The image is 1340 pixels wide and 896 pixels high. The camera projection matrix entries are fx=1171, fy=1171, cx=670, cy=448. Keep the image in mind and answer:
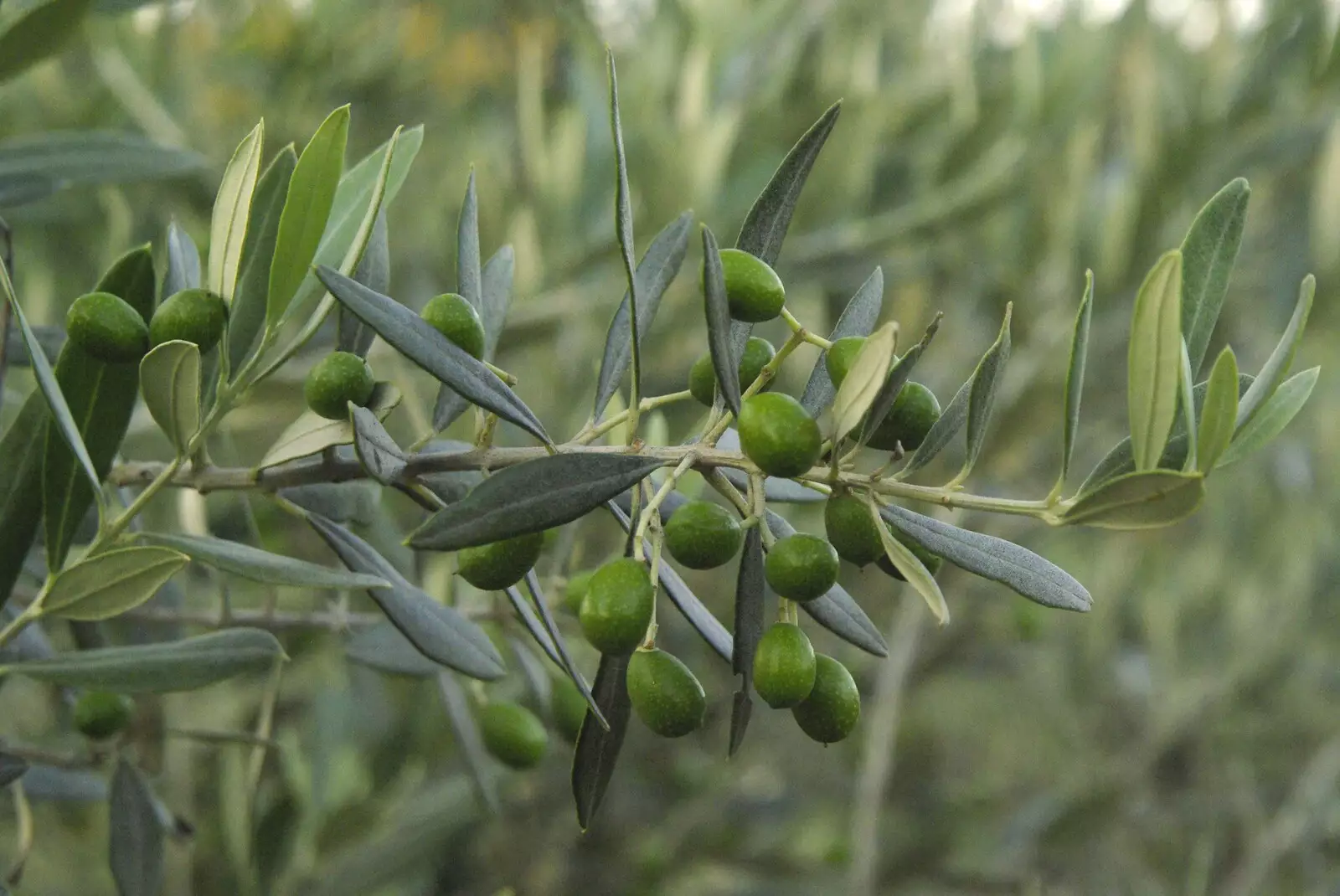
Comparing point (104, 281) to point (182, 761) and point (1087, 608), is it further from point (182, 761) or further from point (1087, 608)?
point (182, 761)

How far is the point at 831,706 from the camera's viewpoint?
64cm

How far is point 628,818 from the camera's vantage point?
250 centimetres

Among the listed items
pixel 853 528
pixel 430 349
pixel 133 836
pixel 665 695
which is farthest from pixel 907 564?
pixel 133 836

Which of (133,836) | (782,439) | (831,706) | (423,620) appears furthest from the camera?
(133,836)

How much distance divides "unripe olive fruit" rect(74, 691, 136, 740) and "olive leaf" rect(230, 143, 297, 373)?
0.33 m

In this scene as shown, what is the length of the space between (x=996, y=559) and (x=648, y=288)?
0.85 feet

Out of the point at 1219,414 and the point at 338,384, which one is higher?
the point at 1219,414

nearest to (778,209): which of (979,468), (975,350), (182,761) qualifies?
(182,761)

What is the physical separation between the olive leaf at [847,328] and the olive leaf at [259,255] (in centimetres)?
33

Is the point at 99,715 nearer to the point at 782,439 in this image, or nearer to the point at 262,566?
the point at 262,566

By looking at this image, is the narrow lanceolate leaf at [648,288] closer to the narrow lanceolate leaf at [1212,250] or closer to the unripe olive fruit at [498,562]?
the unripe olive fruit at [498,562]

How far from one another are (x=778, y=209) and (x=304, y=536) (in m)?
1.63

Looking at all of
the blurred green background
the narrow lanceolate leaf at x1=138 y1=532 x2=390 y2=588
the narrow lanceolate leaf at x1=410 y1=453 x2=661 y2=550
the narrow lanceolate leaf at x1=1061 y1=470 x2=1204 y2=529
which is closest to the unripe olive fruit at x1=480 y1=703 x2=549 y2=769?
the blurred green background

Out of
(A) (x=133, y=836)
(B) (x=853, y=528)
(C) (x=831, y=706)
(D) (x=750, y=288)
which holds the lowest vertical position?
(A) (x=133, y=836)
